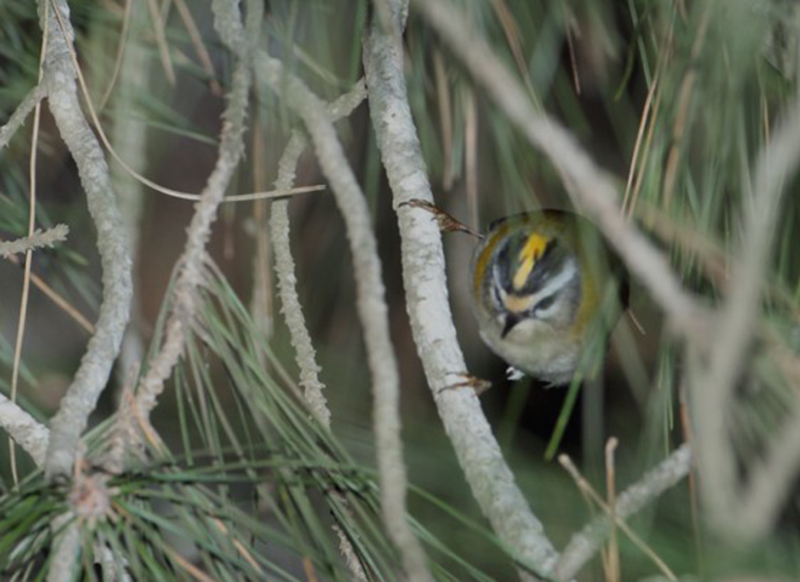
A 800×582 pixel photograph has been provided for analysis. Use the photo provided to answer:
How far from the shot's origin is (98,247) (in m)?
0.85

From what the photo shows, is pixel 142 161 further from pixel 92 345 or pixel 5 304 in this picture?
pixel 5 304

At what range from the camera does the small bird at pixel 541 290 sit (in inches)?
56.6

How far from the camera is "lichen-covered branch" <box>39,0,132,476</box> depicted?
0.71m

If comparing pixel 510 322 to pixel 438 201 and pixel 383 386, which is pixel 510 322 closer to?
pixel 438 201

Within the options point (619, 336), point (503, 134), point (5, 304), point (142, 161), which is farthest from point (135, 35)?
point (5, 304)

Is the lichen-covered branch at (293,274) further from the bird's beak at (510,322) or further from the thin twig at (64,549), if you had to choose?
the bird's beak at (510,322)

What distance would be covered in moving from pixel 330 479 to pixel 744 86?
389mm

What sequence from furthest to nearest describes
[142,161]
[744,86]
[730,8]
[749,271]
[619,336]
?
[619,336] < [142,161] < [744,86] < [730,8] < [749,271]

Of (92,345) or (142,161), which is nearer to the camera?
(92,345)

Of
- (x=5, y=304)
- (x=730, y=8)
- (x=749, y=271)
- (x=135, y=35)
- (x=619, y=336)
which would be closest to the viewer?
(x=749, y=271)

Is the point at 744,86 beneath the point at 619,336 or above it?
above

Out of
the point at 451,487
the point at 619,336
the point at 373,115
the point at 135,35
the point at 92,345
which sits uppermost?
the point at 135,35

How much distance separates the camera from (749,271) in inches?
16.6

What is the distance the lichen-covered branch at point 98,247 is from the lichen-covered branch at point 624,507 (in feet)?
0.99
